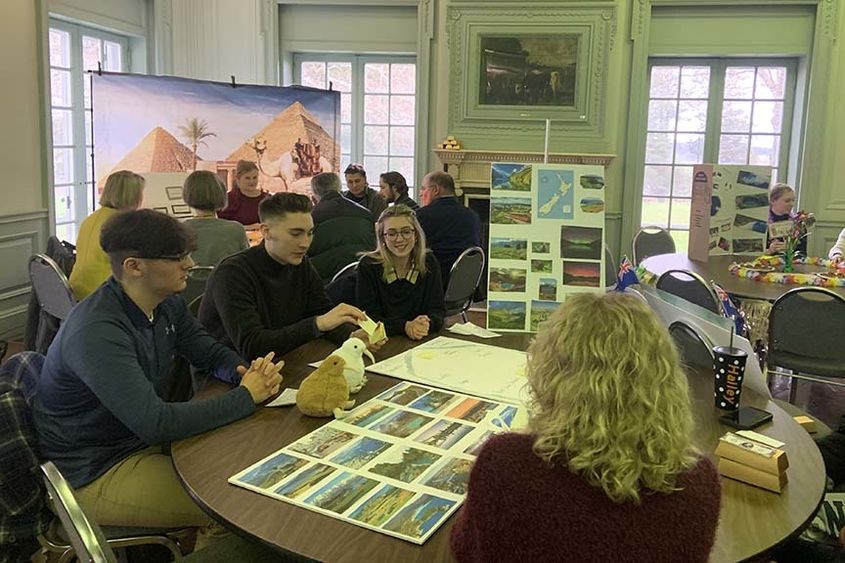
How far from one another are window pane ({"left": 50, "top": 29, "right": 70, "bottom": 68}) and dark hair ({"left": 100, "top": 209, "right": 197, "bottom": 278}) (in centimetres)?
445

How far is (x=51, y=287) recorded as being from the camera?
3432 millimetres

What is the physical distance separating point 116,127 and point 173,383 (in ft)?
12.0

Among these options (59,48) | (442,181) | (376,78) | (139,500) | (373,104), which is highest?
(376,78)

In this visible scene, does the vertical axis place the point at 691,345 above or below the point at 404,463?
above

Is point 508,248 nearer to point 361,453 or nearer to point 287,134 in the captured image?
point 361,453

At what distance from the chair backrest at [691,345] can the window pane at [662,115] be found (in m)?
5.27

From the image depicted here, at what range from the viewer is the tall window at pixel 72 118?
5.68m

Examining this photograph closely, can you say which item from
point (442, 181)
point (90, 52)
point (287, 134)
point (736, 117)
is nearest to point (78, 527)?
point (442, 181)

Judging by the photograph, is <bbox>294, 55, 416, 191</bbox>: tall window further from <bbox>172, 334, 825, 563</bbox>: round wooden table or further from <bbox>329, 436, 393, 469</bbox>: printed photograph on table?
<bbox>329, 436, 393, 469</bbox>: printed photograph on table

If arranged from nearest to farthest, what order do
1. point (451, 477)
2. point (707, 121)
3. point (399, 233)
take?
point (451, 477) → point (399, 233) → point (707, 121)

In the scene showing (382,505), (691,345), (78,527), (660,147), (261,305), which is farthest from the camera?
(660,147)

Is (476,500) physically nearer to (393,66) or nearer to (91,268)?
(91,268)

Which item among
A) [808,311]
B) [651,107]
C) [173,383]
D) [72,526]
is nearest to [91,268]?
[173,383]

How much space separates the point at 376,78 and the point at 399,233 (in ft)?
16.3
